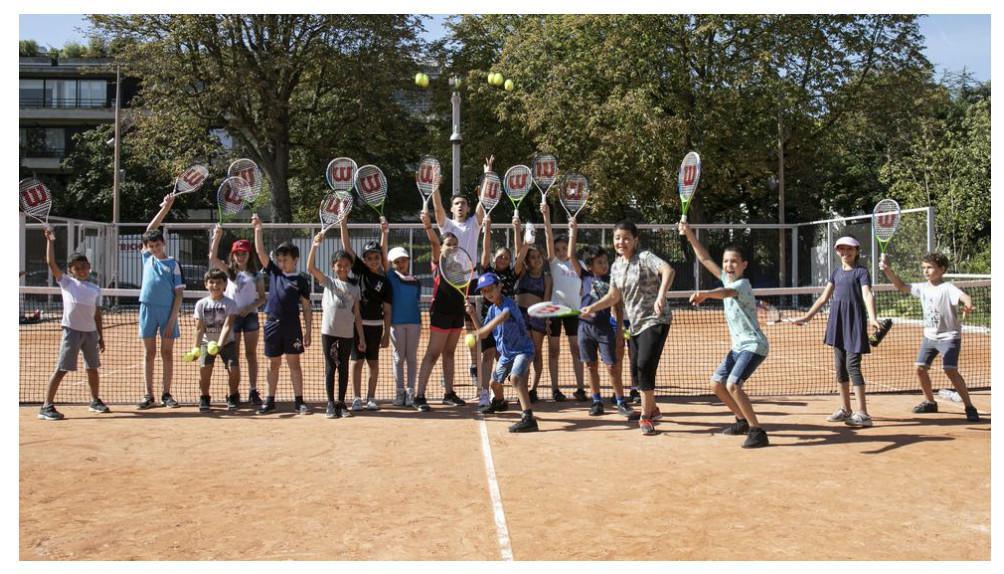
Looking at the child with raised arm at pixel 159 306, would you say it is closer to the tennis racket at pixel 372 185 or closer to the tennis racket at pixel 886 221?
the tennis racket at pixel 372 185

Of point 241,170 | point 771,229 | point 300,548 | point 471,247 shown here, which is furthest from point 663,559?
point 771,229

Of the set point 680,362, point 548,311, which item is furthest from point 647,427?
point 680,362

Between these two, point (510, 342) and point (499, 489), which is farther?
point (510, 342)

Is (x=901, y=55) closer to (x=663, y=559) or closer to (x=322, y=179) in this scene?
(x=322, y=179)

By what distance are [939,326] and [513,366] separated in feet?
13.3

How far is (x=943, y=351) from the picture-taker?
825cm

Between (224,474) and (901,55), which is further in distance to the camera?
(901,55)

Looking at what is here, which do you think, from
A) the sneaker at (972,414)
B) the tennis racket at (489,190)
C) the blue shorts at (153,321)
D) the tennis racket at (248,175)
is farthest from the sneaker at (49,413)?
the sneaker at (972,414)

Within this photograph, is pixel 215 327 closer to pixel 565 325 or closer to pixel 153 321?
pixel 153 321

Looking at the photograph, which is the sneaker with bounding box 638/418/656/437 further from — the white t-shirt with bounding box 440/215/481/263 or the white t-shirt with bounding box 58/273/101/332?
the white t-shirt with bounding box 58/273/101/332

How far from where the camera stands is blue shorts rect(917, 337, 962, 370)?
8180 millimetres

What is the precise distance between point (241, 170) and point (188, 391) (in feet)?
9.63

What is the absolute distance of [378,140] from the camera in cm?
3338

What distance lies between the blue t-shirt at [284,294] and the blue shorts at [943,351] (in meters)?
5.96
